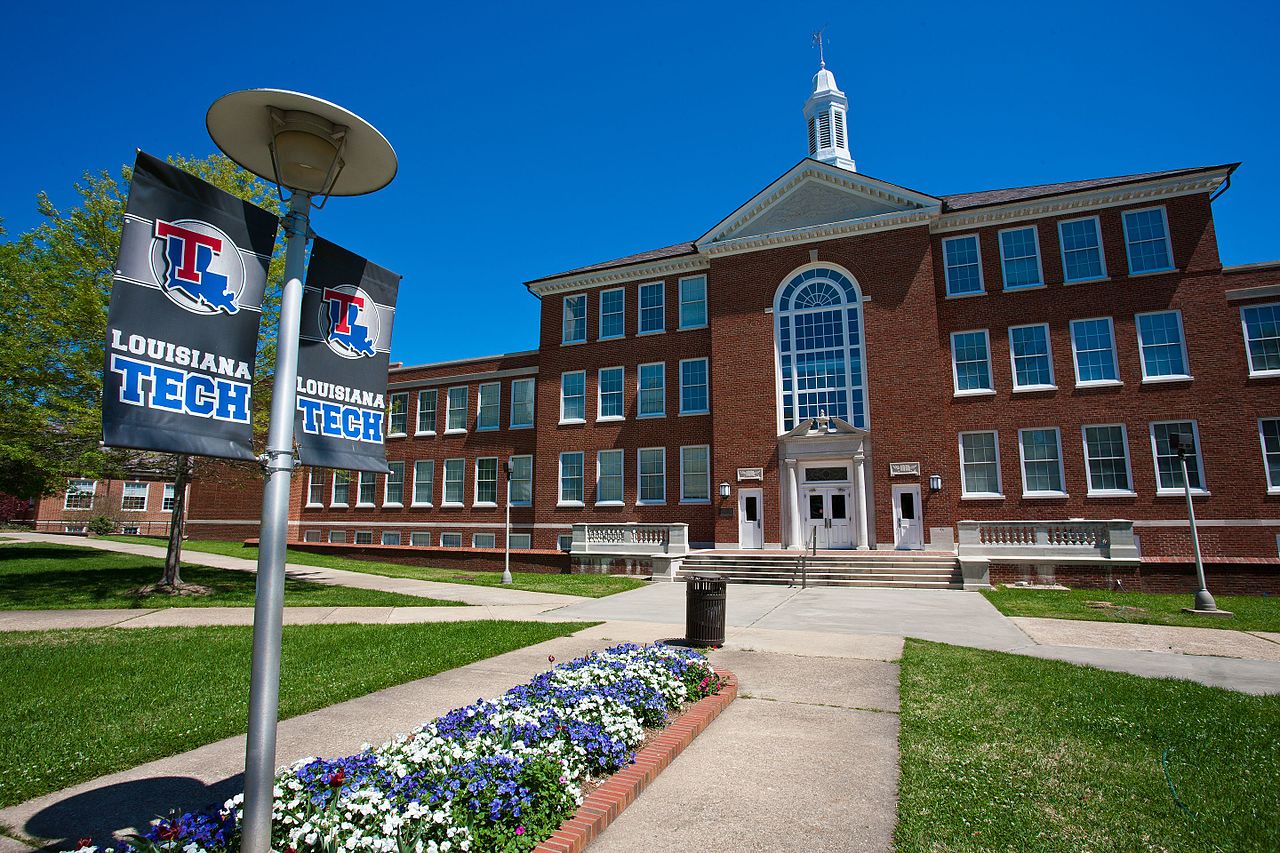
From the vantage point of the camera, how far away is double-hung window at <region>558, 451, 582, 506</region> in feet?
98.2

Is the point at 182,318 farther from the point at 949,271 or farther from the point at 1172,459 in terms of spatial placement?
the point at 1172,459

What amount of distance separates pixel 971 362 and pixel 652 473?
1277cm

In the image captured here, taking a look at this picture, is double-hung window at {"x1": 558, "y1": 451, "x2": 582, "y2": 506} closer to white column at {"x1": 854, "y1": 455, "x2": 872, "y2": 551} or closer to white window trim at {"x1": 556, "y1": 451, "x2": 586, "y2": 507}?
white window trim at {"x1": 556, "y1": 451, "x2": 586, "y2": 507}

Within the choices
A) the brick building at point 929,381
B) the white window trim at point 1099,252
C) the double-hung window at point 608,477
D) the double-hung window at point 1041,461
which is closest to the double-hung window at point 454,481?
the brick building at point 929,381

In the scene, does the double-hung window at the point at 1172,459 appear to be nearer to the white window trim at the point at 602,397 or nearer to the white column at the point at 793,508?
the white column at the point at 793,508

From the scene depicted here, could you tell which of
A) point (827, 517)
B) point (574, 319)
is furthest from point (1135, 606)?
point (574, 319)

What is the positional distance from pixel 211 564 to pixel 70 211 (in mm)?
12002

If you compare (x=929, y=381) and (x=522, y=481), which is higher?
Result: (x=929, y=381)

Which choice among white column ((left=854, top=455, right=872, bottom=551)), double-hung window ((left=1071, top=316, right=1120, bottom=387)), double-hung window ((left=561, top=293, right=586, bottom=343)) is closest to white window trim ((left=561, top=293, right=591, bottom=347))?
double-hung window ((left=561, top=293, right=586, bottom=343))

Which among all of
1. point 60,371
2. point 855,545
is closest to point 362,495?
point 60,371

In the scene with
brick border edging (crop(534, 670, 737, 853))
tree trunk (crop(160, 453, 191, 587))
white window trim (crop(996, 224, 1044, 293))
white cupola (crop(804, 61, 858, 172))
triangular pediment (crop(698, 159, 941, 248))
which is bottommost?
brick border edging (crop(534, 670, 737, 853))

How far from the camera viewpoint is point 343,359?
4039mm

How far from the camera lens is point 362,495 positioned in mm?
36000

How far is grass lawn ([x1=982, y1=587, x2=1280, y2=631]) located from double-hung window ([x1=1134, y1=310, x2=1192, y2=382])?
7644 mm
